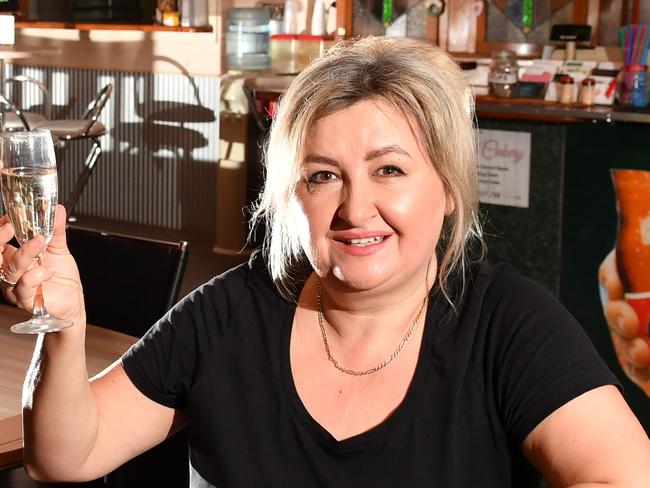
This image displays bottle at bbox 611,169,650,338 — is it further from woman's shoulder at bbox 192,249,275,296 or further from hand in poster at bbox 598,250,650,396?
woman's shoulder at bbox 192,249,275,296

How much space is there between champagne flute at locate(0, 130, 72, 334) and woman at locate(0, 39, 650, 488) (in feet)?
0.09

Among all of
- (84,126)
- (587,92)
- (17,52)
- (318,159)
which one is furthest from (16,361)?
(17,52)

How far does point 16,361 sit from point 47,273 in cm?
76

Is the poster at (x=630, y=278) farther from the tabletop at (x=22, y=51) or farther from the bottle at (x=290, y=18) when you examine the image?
the tabletop at (x=22, y=51)

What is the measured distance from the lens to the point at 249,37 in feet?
19.2

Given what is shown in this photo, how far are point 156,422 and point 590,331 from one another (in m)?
2.75

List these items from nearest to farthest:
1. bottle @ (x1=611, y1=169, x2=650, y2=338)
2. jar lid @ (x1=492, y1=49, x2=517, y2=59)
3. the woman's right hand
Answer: the woman's right hand
bottle @ (x1=611, y1=169, x2=650, y2=338)
jar lid @ (x1=492, y1=49, x2=517, y2=59)

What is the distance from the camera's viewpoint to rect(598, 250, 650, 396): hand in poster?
3947 mm

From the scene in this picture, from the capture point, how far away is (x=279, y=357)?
1560mm

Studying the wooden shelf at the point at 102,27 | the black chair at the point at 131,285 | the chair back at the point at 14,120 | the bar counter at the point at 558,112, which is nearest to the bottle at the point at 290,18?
the wooden shelf at the point at 102,27

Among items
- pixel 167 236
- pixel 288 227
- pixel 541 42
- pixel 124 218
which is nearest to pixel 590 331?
pixel 541 42

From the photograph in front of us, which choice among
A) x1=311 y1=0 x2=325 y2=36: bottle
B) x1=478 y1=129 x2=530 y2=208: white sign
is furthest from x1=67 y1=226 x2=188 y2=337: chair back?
x1=311 y1=0 x2=325 y2=36: bottle

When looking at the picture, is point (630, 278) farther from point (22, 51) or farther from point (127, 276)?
point (22, 51)

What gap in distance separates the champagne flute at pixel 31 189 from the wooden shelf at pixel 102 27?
4.84 metres
